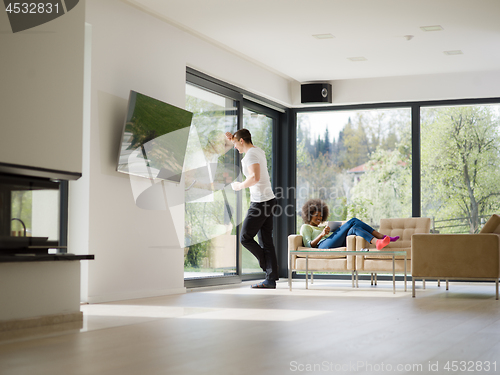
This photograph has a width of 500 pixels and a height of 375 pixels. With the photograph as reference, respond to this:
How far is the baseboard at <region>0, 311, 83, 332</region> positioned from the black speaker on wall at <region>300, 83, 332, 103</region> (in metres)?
5.93

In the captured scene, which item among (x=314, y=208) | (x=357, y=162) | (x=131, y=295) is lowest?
(x=131, y=295)

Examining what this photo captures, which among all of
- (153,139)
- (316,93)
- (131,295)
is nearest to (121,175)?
(153,139)

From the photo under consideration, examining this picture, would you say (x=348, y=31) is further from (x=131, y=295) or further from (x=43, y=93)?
(x=43, y=93)

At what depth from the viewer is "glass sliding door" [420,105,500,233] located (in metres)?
8.27

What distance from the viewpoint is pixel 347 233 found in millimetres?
7191

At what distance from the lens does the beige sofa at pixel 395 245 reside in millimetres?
7117

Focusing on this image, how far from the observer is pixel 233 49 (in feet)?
23.9

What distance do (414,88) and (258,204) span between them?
361 centimetres

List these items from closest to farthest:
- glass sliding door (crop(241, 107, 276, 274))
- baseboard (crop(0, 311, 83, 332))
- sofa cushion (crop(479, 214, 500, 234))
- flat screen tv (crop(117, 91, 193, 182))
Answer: baseboard (crop(0, 311, 83, 332))
flat screen tv (crop(117, 91, 193, 182))
sofa cushion (crop(479, 214, 500, 234))
glass sliding door (crop(241, 107, 276, 274))

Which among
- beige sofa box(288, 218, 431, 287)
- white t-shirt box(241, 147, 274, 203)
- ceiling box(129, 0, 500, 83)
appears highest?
ceiling box(129, 0, 500, 83)

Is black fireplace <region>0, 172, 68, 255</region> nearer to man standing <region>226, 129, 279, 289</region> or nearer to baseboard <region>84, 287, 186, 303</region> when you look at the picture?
baseboard <region>84, 287, 186, 303</region>

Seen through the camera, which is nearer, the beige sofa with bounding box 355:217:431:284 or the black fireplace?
the black fireplace

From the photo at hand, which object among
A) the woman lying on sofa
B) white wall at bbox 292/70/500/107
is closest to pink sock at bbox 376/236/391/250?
the woman lying on sofa

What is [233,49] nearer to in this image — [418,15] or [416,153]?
[418,15]
